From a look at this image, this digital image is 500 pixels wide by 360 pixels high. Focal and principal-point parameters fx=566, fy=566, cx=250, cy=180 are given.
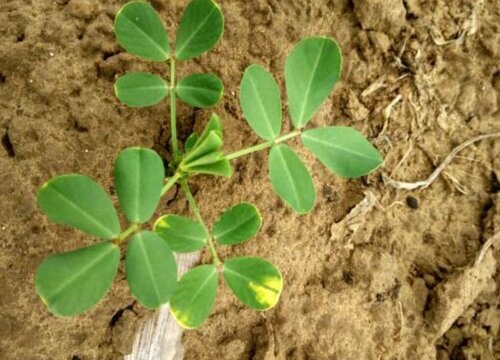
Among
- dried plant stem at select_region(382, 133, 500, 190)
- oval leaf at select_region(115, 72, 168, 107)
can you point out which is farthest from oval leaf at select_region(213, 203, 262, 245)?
dried plant stem at select_region(382, 133, 500, 190)

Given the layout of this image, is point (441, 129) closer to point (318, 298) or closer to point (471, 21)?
point (471, 21)

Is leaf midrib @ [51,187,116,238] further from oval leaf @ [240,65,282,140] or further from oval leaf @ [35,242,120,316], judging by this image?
oval leaf @ [240,65,282,140]

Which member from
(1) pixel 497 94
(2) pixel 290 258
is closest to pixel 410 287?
(2) pixel 290 258

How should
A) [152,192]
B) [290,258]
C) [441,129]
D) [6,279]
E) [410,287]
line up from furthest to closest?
[441,129], [410,287], [290,258], [6,279], [152,192]

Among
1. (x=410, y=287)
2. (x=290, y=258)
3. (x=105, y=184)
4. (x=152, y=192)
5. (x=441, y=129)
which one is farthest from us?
(x=441, y=129)

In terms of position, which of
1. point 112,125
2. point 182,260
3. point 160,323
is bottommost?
point 160,323

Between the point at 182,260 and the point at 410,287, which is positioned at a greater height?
the point at 182,260

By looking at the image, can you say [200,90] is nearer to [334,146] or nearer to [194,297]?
[334,146]
